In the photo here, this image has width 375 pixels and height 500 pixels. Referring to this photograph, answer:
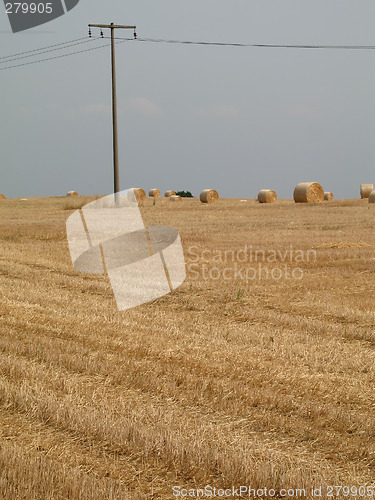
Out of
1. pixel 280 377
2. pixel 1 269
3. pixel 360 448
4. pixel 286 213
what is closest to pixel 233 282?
pixel 1 269

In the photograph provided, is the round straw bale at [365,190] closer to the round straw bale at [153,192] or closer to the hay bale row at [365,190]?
the hay bale row at [365,190]

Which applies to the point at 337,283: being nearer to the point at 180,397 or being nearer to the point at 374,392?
the point at 374,392

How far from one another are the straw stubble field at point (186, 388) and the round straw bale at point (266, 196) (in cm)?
3252

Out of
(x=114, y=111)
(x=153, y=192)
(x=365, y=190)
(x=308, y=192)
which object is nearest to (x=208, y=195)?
(x=308, y=192)

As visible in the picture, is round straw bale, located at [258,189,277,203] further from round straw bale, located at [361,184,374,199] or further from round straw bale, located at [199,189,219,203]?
round straw bale, located at [361,184,374,199]

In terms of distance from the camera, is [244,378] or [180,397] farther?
[244,378]

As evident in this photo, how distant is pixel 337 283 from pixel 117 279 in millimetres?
4950

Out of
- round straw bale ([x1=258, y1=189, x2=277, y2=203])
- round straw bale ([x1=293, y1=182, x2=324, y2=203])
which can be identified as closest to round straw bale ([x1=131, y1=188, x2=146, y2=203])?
round straw bale ([x1=258, y1=189, x2=277, y2=203])

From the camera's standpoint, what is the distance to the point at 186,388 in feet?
20.2

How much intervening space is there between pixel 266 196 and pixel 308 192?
5.48m

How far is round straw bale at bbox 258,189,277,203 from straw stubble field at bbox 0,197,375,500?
32523 millimetres

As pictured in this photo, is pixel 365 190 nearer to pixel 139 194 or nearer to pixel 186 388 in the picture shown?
pixel 139 194

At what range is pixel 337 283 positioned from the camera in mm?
13234

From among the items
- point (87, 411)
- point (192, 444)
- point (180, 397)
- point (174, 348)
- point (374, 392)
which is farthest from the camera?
point (174, 348)
